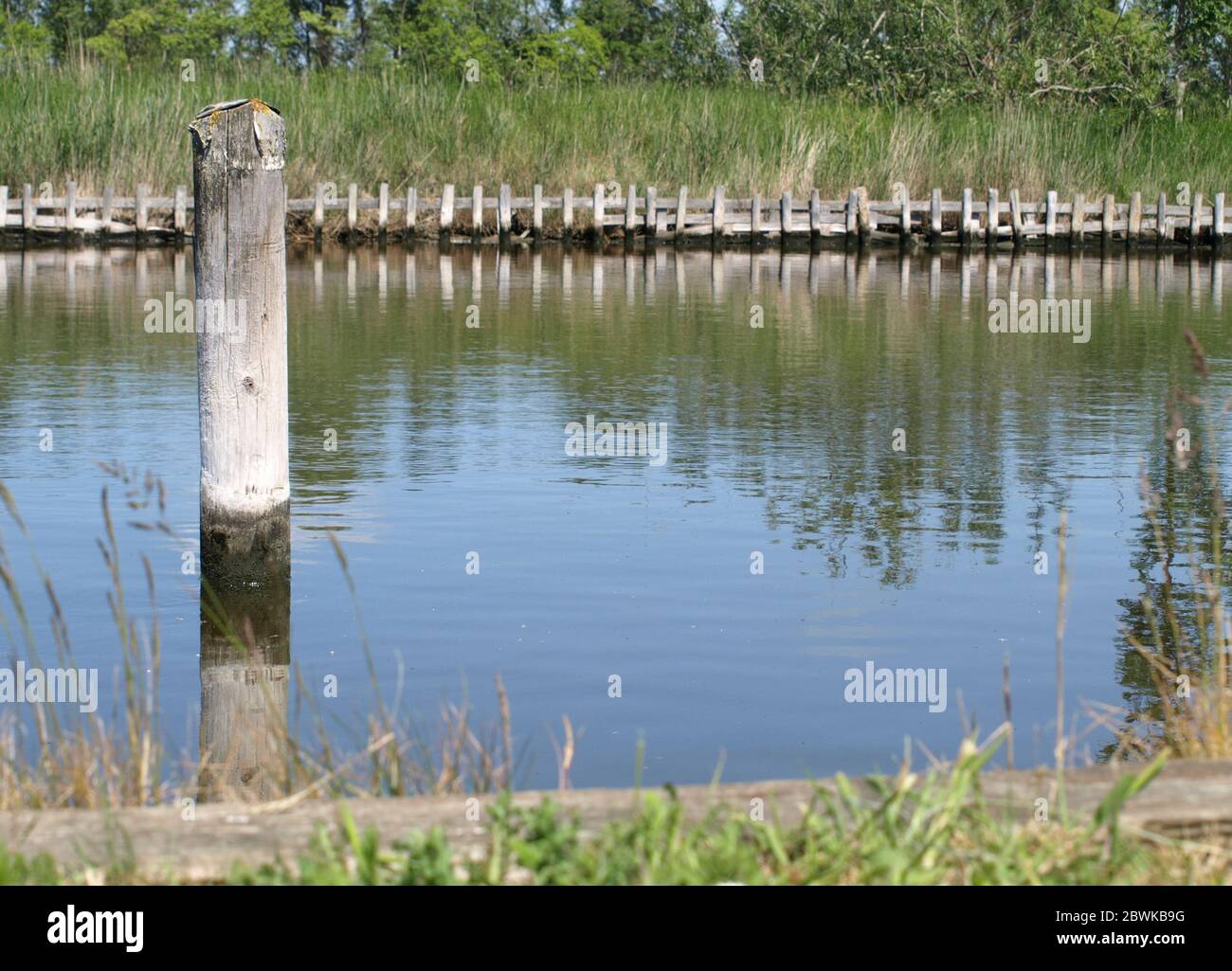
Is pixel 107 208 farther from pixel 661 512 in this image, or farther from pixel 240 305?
pixel 240 305

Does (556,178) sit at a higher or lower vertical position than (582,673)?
higher

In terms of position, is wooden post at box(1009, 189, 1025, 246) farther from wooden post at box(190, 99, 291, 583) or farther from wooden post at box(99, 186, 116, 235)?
wooden post at box(190, 99, 291, 583)

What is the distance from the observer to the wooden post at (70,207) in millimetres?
31359

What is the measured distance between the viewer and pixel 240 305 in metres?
A: 7.16

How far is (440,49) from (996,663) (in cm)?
5402

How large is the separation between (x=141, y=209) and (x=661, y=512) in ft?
77.0

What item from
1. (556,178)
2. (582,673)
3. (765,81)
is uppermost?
(765,81)

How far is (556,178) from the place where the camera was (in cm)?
3572

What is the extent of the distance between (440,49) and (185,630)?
53.3 metres
